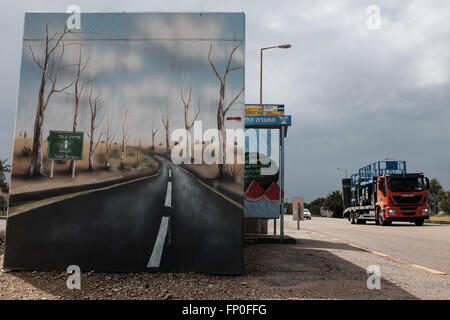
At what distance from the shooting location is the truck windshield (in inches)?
776

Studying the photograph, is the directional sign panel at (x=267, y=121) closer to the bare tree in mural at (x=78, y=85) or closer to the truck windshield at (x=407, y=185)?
the bare tree in mural at (x=78, y=85)

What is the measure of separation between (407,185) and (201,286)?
18300 mm

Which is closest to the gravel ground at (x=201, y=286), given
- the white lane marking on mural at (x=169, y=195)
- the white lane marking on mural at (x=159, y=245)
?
the white lane marking on mural at (x=159, y=245)

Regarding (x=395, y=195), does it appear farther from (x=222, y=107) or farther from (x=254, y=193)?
(x=222, y=107)

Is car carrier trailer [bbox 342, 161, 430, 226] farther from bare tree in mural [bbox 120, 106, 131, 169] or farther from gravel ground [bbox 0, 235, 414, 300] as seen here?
bare tree in mural [bbox 120, 106, 131, 169]

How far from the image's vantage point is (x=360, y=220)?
2467 cm

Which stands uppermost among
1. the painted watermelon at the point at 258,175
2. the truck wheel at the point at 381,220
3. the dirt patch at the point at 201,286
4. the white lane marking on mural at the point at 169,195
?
the painted watermelon at the point at 258,175

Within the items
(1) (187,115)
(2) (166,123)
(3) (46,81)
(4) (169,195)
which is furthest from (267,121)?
(3) (46,81)

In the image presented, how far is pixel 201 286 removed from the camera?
15.2 feet

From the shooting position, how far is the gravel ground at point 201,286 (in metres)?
4.35

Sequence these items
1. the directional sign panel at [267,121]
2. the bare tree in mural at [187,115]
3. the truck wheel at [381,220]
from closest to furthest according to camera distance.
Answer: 1. the bare tree in mural at [187,115]
2. the directional sign panel at [267,121]
3. the truck wheel at [381,220]

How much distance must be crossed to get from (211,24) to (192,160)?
2075mm
